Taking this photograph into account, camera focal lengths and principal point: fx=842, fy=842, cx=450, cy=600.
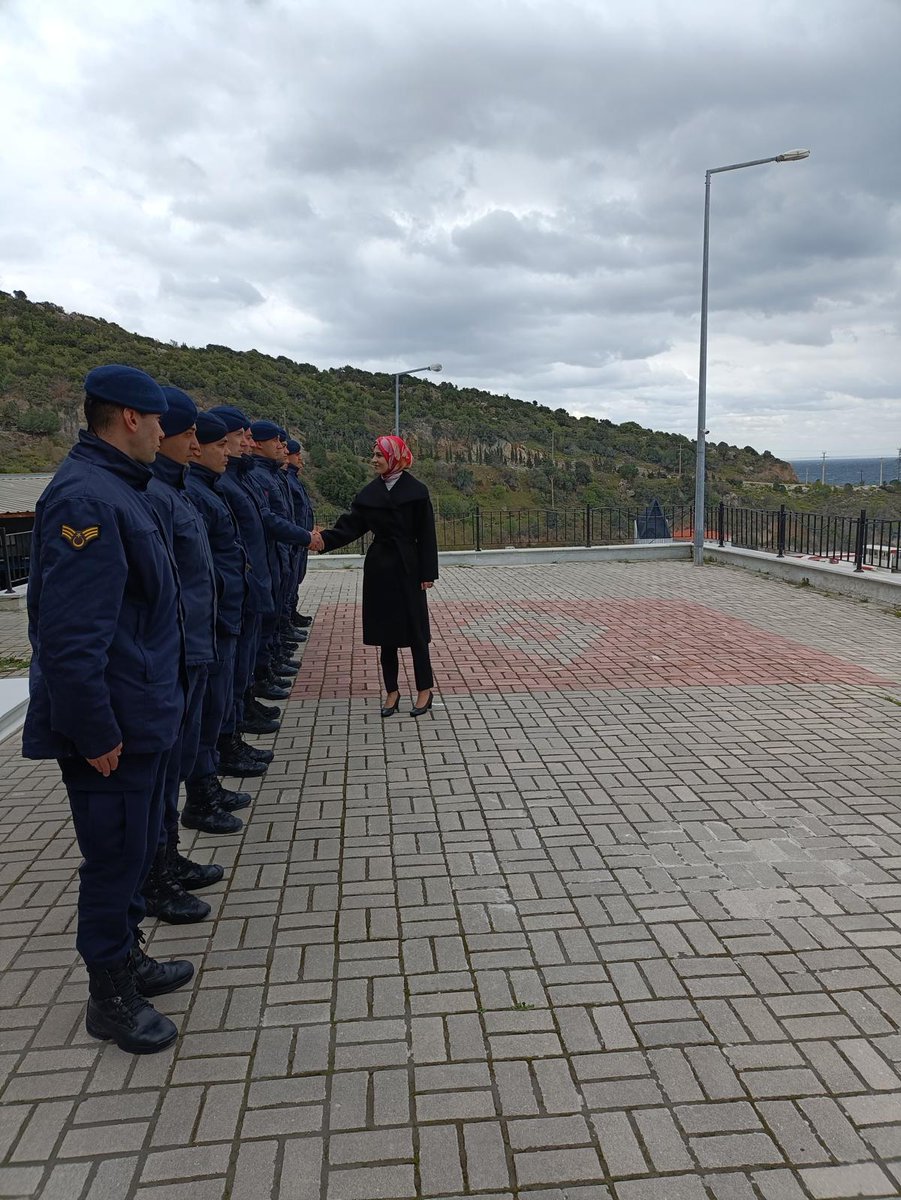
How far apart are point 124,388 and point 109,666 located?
844 mm

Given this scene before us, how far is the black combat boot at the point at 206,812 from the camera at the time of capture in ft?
13.8

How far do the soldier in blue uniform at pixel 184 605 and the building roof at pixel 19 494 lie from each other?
8.80 metres

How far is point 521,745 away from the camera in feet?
18.2

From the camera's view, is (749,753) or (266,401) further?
(266,401)

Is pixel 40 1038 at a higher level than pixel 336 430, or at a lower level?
lower

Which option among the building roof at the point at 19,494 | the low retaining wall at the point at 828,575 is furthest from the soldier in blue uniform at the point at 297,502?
the low retaining wall at the point at 828,575

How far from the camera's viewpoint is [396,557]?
612 centimetres

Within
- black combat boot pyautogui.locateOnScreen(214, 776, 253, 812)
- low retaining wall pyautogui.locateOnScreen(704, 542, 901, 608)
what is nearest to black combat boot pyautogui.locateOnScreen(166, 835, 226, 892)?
black combat boot pyautogui.locateOnScreen(214, 776, 253, 812)

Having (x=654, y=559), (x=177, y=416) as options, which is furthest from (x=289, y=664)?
(x=654, y=559)

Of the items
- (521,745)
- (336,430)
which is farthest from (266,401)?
(521,745)

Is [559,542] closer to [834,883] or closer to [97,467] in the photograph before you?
[834,883]

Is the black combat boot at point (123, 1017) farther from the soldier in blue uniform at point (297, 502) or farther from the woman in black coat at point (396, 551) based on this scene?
the soldier in blue uniform at point (297, 502)

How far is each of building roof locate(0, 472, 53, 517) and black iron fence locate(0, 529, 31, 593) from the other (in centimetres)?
38

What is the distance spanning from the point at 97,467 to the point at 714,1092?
2.56 m
